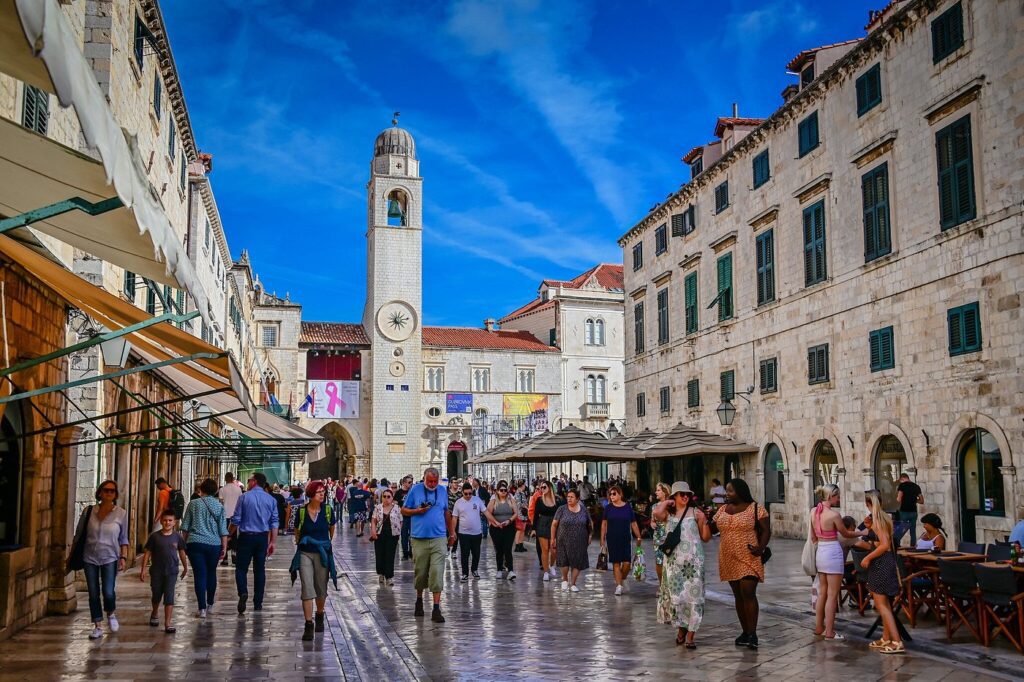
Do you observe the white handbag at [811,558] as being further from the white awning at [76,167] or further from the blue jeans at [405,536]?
the blue jeans at [405,536]

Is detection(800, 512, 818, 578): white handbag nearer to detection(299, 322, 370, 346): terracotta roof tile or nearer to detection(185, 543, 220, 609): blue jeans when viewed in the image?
detection(185, 543, 220, 609): blue jeans

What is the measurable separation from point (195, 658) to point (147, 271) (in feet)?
12.7

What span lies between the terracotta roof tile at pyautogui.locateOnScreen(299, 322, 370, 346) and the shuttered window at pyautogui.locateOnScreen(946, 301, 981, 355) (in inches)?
1746

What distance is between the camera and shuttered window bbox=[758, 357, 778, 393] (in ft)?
78.1

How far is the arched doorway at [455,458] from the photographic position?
58.7 meters

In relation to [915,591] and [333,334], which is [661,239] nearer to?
[915,591]

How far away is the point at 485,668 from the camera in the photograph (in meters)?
8.44

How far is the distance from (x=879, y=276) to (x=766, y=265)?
17.2ft

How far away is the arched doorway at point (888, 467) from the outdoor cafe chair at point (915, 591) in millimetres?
8299

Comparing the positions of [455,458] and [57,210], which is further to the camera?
[455,458]


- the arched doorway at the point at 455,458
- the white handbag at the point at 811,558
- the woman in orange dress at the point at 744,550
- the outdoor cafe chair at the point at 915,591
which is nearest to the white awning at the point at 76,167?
the woman in orange dress at the point at 744,550

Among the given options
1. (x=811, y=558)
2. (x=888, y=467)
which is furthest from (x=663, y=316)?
(x=811, y=558)

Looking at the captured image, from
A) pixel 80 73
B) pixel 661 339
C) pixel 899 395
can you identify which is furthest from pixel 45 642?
pixel 661 339

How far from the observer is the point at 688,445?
23781 mm
